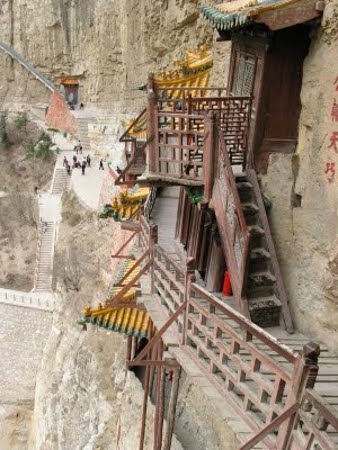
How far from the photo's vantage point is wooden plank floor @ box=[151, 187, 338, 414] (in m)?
4.79

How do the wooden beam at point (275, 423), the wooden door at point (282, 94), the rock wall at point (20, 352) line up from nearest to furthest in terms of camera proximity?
1. the wooden beam at point (275, 423)
2. the wooden door at point (282, 94)
3. the rock wall at point (20, 352)

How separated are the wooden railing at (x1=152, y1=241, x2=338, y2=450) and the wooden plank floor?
49 cm

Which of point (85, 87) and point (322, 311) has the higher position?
point (85, 87)

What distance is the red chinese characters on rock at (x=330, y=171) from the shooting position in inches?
218

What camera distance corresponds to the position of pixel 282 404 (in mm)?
3883

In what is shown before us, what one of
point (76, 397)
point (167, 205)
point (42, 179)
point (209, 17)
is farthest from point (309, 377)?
point (42, 179)

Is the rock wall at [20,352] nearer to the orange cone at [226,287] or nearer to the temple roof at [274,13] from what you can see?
the orange cone at [226,287]

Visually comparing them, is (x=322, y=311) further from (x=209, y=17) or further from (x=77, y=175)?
(x=77, y=175)

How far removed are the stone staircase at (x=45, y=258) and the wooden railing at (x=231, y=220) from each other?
21.1 m

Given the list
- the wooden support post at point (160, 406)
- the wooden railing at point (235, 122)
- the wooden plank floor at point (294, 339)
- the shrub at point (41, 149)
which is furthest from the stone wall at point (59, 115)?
the wooden support post at point (160, 406)

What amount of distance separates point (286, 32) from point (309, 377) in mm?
4729

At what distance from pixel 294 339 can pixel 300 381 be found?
2824mm

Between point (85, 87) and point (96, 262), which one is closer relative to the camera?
point (96, 262)

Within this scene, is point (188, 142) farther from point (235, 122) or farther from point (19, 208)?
point (19, 208)
